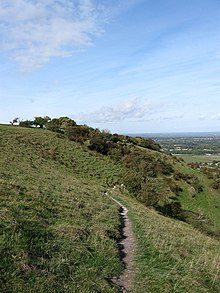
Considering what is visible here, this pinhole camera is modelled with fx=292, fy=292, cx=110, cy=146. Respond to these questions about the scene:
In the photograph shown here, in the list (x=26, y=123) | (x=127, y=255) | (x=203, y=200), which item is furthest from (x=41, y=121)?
(x=127, y=255)

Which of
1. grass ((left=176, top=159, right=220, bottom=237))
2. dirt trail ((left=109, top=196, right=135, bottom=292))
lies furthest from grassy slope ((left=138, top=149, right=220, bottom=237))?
dirt trail ((left=109, top=196, right=135, bottom=292))

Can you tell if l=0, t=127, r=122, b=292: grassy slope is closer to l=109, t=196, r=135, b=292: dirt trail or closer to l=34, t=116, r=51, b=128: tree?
l=109, t=196, r=135, b=292: dirt trail

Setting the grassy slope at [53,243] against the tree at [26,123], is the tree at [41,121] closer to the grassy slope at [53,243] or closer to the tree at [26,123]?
the tree at [26,123]

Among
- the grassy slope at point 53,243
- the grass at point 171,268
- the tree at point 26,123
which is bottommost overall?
the grass at point 171,268

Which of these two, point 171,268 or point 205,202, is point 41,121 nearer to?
point 205,202

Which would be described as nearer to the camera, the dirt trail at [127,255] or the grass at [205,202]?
the dirt trail at [127,255]

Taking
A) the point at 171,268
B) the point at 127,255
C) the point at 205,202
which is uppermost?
the point at 127,255

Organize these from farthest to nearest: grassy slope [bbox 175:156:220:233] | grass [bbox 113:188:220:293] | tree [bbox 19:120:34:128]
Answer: tree [bbox 19:120:34:128] → grassy slope [bbox 175:156:220:233] → grass [bbox 113:188:220:293]

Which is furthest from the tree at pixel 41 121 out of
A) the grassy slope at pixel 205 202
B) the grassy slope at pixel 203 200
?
the grassy slope at pixel 205 202

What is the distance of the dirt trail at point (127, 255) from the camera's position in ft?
24.8

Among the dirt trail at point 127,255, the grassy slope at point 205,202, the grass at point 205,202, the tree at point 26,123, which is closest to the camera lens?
the dirt trail at point 127,255

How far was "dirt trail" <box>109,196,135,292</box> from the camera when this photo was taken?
7555 mm

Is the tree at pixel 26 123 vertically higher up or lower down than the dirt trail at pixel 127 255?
higher up

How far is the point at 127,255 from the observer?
9625mm
